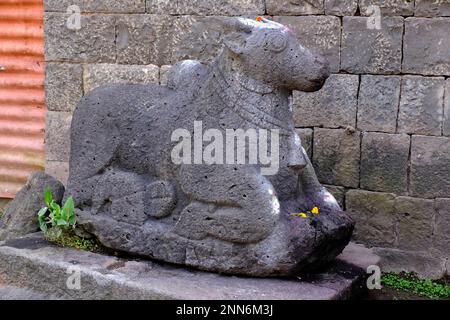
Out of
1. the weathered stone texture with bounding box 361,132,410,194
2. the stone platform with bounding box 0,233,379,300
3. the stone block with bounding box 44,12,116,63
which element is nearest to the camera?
the stone platform with bounding box 0,233,379,300

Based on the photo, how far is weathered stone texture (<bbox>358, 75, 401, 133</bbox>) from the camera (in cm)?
425

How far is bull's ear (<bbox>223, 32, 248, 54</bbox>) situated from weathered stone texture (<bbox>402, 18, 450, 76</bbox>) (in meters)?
1.50

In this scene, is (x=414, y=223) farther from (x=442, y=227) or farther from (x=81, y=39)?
(x=81, y=39)

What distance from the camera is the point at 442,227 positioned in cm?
416

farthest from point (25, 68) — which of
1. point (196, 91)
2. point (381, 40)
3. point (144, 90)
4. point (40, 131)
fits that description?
point (381, 40)

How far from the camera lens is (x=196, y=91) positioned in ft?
11.5

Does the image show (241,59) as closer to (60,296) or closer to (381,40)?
(381,40)

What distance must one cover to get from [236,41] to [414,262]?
205 centimetres

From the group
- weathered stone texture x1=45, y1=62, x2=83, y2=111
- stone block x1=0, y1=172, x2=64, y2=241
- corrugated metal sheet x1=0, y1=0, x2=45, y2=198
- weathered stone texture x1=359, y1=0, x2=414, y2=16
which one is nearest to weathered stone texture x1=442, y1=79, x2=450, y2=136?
weathered stone texture x1=359, y1=0, x2=414, y2=16

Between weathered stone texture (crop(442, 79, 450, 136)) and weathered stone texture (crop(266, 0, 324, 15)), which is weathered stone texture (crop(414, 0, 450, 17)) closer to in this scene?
weathered stone texture (crop(442, 79, 450, 136))

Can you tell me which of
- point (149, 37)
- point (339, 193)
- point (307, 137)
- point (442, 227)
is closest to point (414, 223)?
point (442, 227)

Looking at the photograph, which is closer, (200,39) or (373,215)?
(373,215)

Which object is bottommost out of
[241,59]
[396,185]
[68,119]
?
[396,185]

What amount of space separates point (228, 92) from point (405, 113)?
1.55 metres
